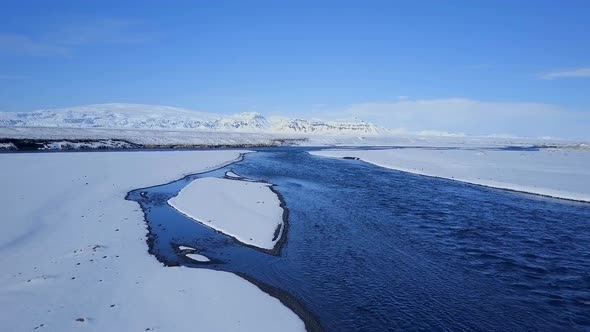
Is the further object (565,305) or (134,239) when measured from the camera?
(134,239)

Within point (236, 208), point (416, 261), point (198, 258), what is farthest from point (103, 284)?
point (236, 208)

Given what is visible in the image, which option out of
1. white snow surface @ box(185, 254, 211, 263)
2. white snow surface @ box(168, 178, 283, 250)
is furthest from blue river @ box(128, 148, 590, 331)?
white snow surface @ box(168, 178, 283, 250)

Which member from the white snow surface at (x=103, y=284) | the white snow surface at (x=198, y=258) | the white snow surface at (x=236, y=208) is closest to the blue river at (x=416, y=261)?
the white snow surface at (x=198, y=258)

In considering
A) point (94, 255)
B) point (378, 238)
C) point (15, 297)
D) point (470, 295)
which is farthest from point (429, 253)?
point (15, 297)

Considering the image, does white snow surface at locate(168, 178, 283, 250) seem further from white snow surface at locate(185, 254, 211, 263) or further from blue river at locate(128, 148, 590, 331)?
white snow surface at locate(185, 254, 211, 263)

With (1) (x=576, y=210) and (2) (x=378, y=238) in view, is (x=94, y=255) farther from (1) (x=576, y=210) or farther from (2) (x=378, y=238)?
(1) (x=576, y=210)

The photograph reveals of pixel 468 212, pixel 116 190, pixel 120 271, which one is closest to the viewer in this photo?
pixel 120 271
